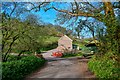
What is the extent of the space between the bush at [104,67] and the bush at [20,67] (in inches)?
23.7

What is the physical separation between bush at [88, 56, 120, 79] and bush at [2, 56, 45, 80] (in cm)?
60

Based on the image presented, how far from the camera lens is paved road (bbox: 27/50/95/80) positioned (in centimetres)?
310

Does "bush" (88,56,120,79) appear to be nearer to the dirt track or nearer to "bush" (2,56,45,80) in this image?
the dirt track

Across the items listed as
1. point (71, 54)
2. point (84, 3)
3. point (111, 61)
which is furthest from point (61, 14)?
point (111, 61)

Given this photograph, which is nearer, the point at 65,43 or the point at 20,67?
the point at 65,43

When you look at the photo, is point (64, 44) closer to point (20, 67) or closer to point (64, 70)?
point (64, 70)

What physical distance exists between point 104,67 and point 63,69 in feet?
1.64

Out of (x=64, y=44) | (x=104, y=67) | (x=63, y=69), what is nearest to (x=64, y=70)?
(x=63, y=69)

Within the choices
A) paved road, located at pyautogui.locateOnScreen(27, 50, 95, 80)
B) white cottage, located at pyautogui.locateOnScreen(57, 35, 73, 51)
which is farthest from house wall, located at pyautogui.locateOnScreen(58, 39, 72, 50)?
paved road, located at pyautogui.locateOnScreen(27, 50, 95, 80)

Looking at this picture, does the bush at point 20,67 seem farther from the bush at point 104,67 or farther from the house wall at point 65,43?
the bush at point 104,67

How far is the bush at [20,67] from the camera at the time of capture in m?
3.05

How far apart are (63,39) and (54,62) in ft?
0.95

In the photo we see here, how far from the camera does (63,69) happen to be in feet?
10.2

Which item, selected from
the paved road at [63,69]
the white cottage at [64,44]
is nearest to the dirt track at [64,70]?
the paved road at [63,69]
